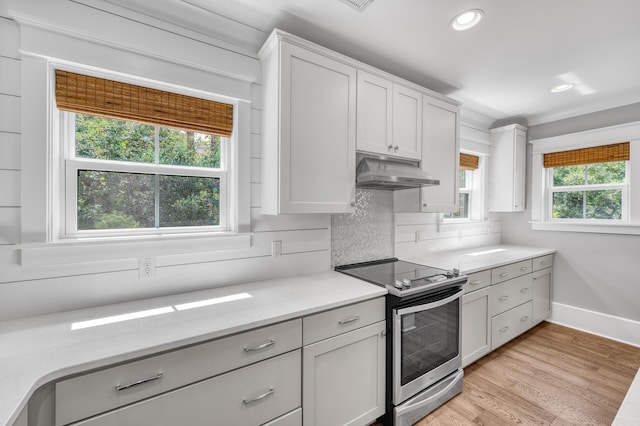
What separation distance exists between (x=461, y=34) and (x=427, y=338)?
6.73 ft

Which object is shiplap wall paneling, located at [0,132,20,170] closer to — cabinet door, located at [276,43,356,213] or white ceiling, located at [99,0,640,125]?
white ceiling, located at [99,0,640,125]

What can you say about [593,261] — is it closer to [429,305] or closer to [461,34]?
[429,305]

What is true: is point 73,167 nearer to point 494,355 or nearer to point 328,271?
point 328,271

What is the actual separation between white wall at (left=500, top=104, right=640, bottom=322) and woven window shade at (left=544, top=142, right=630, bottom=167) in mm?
236

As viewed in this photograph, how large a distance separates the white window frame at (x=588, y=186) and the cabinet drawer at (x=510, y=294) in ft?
3.05

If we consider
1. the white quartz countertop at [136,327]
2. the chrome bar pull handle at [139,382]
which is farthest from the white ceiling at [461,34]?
the chrome bar pull handle at [139,382]

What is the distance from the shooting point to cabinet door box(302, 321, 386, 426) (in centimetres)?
146

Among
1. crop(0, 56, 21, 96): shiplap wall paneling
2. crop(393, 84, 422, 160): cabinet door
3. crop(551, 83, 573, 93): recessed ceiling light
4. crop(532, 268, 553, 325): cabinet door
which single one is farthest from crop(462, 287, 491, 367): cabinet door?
crop(0, 56, 21, 96): shiplap wall paneling

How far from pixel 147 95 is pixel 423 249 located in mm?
2675

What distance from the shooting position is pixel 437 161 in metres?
2.49

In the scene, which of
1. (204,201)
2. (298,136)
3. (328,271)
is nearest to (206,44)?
(298,136)

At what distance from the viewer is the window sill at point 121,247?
1.34m

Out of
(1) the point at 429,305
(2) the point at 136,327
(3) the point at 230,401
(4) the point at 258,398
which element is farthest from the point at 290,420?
(1) the point at 429,305

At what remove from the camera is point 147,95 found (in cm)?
159
